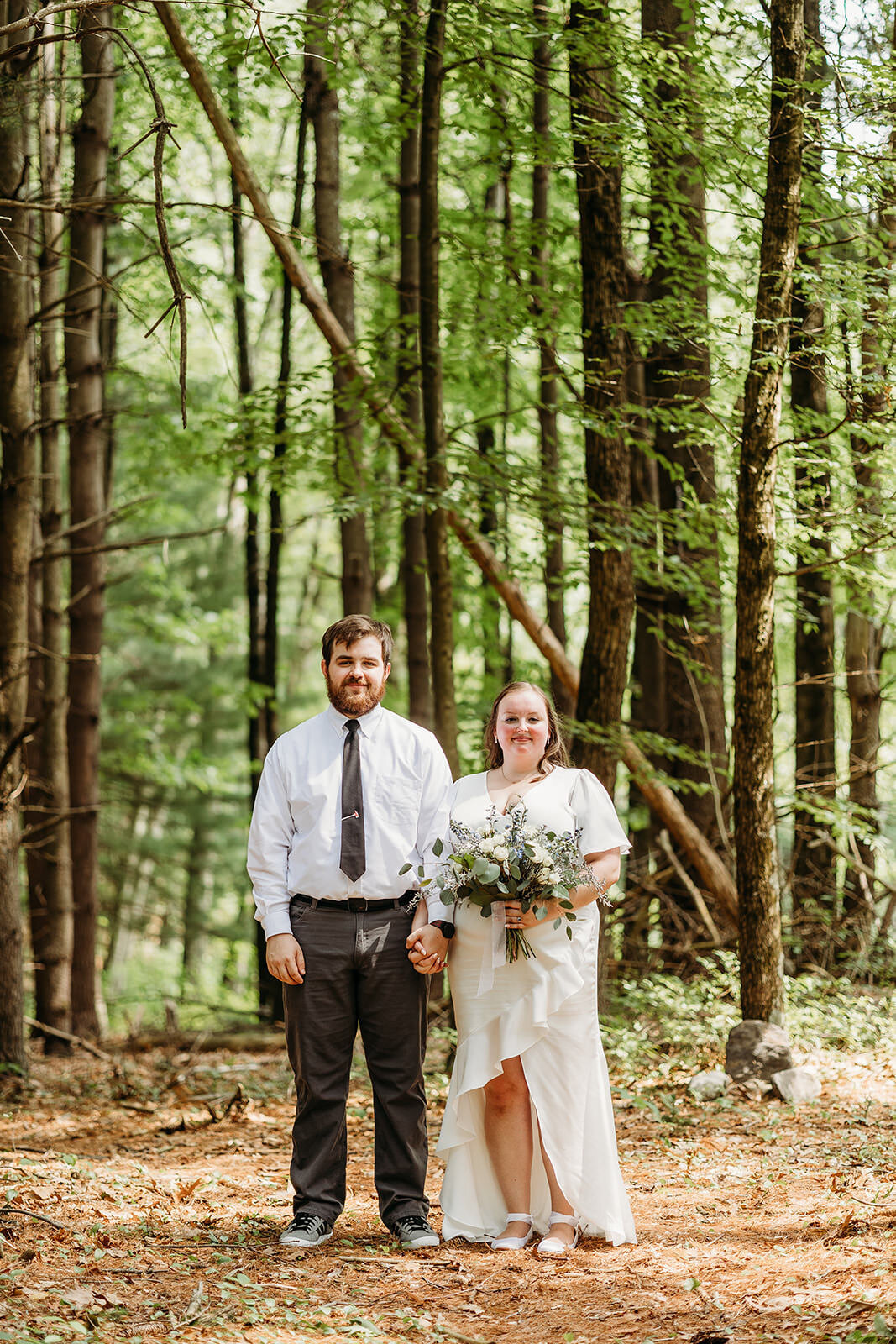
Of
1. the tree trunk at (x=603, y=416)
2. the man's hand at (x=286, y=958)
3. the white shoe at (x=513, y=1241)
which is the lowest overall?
the white shoe at (x=513, y=1241)

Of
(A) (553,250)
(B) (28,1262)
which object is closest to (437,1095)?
(B) (28,1262)

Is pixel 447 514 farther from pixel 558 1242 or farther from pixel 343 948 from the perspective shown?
pixel 558 1242

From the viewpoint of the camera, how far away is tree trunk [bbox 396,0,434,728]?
7562 mm

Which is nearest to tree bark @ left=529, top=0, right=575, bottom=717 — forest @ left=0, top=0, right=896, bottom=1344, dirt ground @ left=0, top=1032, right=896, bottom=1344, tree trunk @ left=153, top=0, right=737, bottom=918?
forest @ left=0, top=0, right=896, bottom=1344

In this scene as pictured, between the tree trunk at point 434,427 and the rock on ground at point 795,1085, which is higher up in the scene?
the tree trunk at point 434,427

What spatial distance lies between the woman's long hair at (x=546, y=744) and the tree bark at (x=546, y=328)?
9.30ft

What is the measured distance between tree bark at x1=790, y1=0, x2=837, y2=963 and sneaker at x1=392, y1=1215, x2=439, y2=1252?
443 centimetres

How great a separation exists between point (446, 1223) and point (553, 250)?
7.56 meters

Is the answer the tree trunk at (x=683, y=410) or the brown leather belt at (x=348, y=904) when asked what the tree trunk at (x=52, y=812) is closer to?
the tree trunk at (x=683, y=410)

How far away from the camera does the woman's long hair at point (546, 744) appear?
427cm

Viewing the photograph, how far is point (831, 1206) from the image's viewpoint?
13.9 ft

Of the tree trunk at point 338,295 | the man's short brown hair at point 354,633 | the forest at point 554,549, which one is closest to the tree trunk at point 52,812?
the forest at point 554,549

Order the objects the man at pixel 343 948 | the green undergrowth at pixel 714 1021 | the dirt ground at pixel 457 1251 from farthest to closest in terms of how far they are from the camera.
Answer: the green undergrowth at pixel 714 1021 < the man at pixel 343 948 < the dirt ground at pixel 457 1251

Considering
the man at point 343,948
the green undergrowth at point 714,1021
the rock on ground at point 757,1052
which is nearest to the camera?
the man at point 343,948
